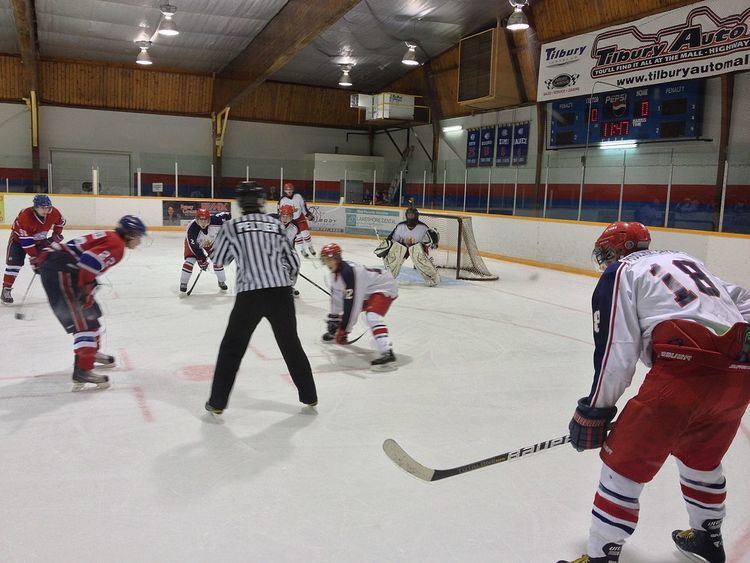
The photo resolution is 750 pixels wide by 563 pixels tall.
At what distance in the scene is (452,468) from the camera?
8.19 feet

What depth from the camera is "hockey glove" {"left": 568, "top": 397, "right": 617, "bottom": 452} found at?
72.8 inches

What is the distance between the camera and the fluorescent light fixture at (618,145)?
1136cm

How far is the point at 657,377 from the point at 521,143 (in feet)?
44.1

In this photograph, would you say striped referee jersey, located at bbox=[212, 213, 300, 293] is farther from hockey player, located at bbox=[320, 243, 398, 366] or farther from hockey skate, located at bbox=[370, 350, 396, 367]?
hockey skate, located at bbox=[370, 350, 396, 367]

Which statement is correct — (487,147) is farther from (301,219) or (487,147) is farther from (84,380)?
(84,380)

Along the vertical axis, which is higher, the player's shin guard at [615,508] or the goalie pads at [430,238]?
the goalie pads at [430,238]

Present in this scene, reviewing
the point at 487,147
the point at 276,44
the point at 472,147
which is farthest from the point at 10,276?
the point at 472,147

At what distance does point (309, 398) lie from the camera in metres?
3.44

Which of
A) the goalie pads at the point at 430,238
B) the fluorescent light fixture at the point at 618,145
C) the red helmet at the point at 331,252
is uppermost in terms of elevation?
the fluorescent light fixture at the point at 618,145

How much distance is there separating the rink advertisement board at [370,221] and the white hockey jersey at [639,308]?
13636mm

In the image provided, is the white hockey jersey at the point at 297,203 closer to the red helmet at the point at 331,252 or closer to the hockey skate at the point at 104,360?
the red helmet at the point at 331,252

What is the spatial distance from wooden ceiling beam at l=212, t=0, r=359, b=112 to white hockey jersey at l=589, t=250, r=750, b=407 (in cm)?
750

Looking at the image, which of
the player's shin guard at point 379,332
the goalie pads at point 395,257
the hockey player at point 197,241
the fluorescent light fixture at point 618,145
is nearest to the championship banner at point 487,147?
the fluorescent light fixture at point 618,145

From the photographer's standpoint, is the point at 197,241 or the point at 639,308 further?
the point at 197,241
